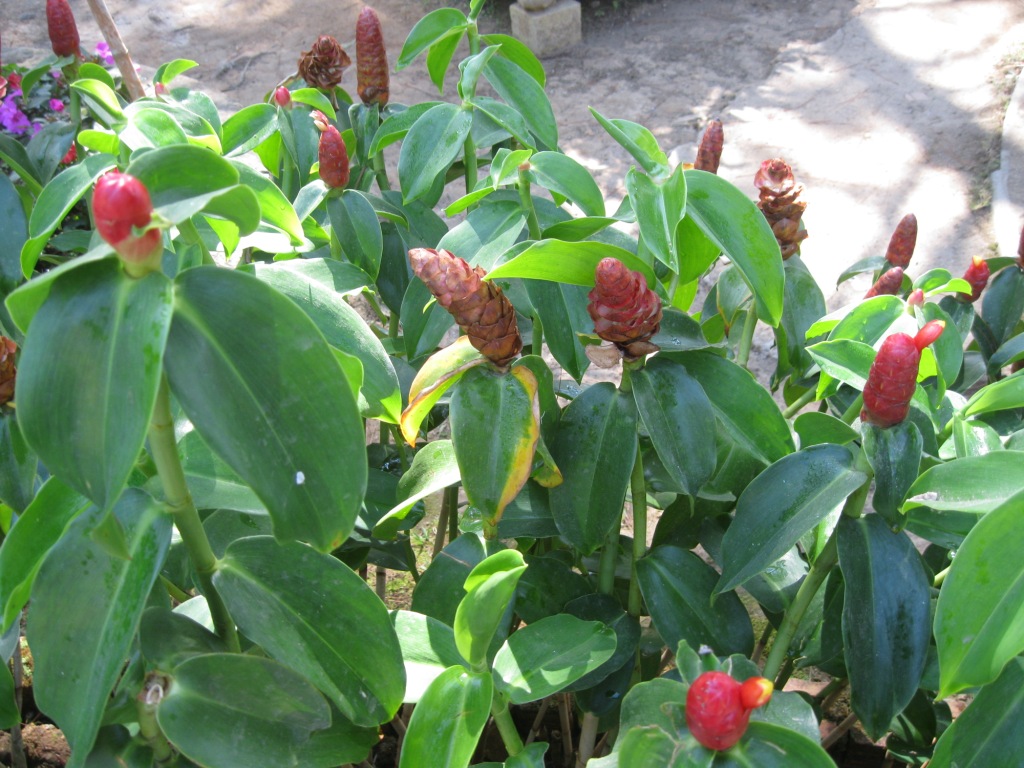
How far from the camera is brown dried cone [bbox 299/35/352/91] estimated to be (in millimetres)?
1448

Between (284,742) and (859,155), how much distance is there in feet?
11.8

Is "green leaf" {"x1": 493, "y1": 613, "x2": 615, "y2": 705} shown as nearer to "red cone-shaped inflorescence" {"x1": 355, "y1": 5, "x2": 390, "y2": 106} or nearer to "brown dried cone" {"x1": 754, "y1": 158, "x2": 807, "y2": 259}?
"brown dried cone" {"x1": 754, "y1": 158, "x2": 807, "y2": 259}

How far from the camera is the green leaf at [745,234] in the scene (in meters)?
0.91

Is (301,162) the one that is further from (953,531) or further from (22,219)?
(953,531)

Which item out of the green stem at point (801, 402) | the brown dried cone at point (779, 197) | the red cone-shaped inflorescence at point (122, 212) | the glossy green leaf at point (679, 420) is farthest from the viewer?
the green stem at point (801, 402)

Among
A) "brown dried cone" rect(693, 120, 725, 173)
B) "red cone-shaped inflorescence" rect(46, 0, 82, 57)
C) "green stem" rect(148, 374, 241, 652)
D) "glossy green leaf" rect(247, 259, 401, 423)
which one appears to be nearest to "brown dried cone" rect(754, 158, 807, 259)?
"brown dried cone" rect(693, 120, 725, 173)

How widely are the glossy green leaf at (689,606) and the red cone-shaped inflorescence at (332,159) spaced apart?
1.91 feet

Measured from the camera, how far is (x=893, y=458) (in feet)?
2.71

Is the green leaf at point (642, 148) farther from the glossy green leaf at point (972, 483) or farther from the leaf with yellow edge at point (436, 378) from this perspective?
the glossy green leaf at point (972, 483)

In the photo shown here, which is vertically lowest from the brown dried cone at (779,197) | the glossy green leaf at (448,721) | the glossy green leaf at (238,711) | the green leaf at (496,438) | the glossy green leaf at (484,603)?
the glossy green leaf at (448,721)

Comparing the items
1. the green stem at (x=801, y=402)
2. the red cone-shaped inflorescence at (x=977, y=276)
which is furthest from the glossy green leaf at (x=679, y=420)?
the red cone-shaped inflorescence at (x=977, y=276)

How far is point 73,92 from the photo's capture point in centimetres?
157

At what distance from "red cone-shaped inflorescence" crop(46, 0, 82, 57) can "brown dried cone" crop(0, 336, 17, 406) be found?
98 centimetres

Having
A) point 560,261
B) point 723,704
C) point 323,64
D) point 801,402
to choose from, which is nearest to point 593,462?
point 560,261
